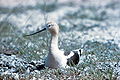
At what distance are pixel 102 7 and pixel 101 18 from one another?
390cm

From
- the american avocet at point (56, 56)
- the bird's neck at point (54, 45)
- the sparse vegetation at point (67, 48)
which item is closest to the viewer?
the sparse vegetation at point (67, 48)

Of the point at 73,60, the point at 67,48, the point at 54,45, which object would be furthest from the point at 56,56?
the point at 67,48

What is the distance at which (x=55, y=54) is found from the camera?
349 inches

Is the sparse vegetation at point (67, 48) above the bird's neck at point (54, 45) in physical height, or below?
below

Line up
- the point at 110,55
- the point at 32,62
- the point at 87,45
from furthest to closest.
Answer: the point at 87,45
the point at 110,55
the point at 32,62

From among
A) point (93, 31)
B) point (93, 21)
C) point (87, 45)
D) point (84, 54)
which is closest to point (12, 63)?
point (84, 54)

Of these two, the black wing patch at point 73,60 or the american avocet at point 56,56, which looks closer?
the american avocet at point 56,56

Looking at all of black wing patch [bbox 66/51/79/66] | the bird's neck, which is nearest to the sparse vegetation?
black wing patch [bbox 66/51/79/66]

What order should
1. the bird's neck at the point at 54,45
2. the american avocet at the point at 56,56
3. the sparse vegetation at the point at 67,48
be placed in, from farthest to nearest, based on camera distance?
the bird's neck at the point at 54,45 < the american avocet at the point at 56,56 < the sparse vegetation at the point at 67,48

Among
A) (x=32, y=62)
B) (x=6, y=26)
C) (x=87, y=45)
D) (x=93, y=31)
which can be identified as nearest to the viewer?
(x=32, y=62)

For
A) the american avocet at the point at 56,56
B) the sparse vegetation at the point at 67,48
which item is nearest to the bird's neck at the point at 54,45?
the american avocet at the point at 56,56

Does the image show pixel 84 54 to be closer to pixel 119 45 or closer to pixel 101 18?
pixel 119 45

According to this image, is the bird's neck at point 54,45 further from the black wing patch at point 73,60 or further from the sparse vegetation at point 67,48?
the sparse vegetation at point 67,48

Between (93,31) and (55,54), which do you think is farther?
(93,31)
